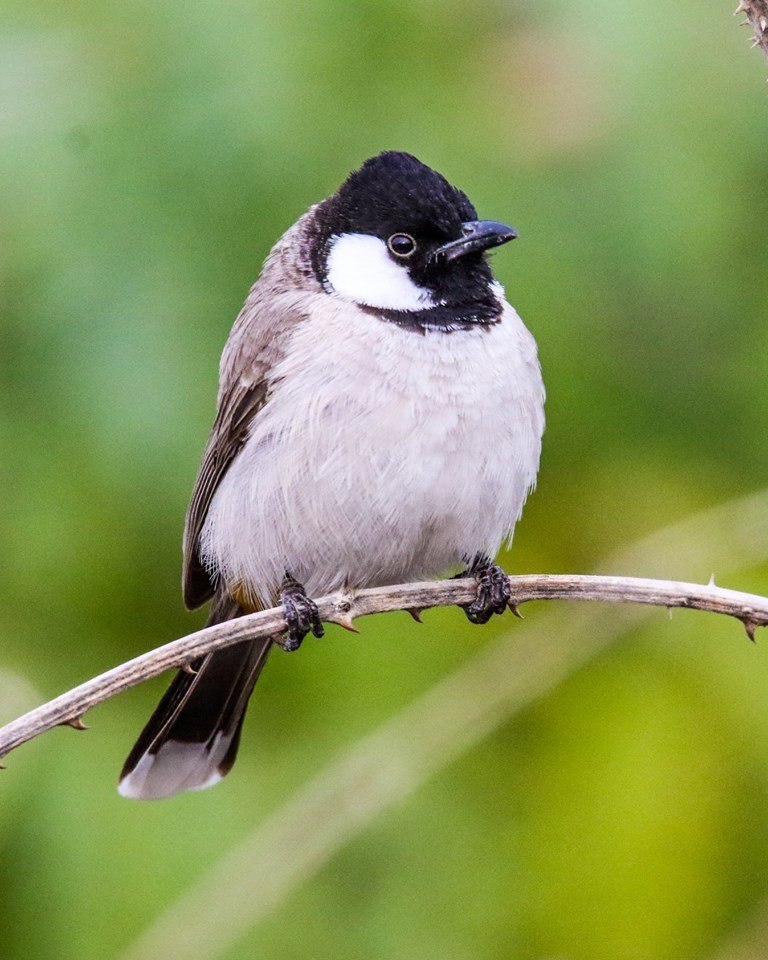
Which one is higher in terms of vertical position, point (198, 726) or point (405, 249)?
point (405, 249)

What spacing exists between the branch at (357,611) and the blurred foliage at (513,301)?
0.39 metres

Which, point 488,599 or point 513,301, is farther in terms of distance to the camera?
point 488,599

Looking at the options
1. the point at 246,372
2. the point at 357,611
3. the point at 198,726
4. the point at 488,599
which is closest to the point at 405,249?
the point at 246,372

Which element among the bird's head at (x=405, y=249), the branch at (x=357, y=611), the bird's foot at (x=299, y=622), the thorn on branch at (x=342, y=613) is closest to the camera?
the branch at (x=357, y=611)

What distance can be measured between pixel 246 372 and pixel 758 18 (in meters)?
1.74

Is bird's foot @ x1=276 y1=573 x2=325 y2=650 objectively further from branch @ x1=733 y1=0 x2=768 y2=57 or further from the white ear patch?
branch @ x1=733 y1=0 x2=768 y2=57

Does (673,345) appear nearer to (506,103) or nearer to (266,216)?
(506,103)

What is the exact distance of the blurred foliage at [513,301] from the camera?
278 centimetres

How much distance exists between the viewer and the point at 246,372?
323 centimetres

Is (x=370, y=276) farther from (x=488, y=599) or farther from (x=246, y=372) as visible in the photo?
(x=488, y=599)

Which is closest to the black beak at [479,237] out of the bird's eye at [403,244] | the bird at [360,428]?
the bird at [360,428]

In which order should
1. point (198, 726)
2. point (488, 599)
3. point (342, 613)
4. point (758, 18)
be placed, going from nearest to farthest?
1. point (758, 18)
2. point (342, 613)
3. point (488, 599)
4. point (198, 726)

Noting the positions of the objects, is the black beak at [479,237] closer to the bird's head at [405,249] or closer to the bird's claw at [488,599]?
the bird's head at [405,249]

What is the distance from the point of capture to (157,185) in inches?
112
